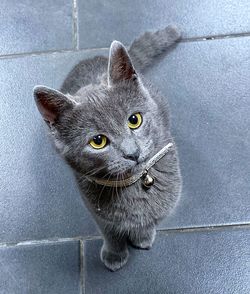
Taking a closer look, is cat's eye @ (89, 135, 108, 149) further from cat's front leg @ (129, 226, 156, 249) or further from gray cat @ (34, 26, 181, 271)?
cat's front leg @ (129, 226, 156, 249)

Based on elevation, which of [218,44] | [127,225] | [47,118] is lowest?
[127,225]

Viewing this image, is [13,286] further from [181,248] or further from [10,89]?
[10,89]

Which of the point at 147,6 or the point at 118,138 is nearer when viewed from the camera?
the point at 118,138

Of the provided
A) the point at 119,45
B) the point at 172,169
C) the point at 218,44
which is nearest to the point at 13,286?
the point at 172,169

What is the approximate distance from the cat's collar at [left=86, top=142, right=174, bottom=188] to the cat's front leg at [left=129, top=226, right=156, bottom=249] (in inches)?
6.3

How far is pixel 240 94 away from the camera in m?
1.40

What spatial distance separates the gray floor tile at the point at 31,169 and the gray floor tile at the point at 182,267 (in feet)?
0.46

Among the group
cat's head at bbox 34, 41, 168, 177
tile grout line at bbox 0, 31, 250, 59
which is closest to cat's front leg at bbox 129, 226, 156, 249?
cat's head at bbox 34, 41, 168, 177

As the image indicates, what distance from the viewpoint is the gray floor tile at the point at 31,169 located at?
1275mm

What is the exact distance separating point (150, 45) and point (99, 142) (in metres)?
0.63

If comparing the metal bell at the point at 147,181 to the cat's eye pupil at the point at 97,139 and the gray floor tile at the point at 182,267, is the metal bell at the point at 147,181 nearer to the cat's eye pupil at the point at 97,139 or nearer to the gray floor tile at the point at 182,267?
the cat's eye pupil at the point at 97,139

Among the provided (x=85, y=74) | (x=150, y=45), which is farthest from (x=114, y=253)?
(x=150, y=45)

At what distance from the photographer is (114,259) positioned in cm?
118

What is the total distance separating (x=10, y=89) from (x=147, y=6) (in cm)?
62
